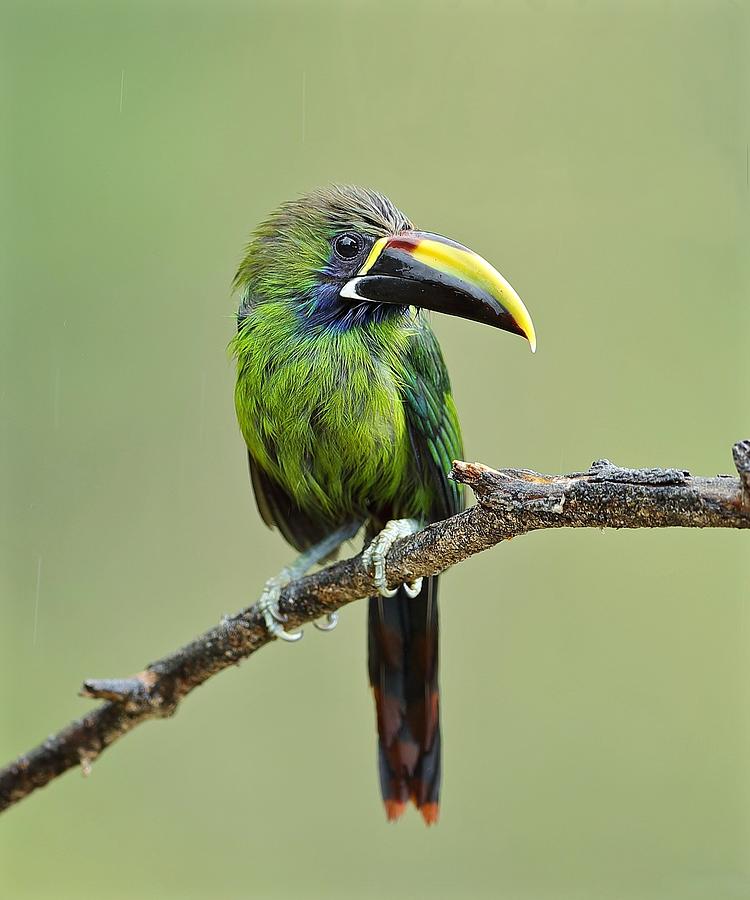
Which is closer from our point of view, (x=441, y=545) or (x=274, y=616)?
(x=441, y=545)

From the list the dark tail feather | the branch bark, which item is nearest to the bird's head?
the branch bark

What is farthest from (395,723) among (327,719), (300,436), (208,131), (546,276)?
(208,131)

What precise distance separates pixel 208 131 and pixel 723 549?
2.64 metres

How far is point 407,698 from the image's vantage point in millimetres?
3012

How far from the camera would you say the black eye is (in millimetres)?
2547

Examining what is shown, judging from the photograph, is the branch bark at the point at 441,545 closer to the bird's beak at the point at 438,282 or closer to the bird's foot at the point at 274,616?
the bird's foot at the point at 274,616

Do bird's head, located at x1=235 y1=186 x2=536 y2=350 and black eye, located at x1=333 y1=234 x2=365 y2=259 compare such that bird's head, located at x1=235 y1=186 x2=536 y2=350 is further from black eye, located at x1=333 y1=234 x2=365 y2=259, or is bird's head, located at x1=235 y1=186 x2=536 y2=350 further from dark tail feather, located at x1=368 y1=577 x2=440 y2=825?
dark tail feather, located at x1=368 y1=577 x2=440 y2=825

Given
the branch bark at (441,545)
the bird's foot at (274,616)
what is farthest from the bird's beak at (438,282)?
the bird's foot at (274,616)

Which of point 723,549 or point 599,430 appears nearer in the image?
point 599,430

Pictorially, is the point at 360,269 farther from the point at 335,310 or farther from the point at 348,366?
the point at 348,366

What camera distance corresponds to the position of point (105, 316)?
3.76 meters

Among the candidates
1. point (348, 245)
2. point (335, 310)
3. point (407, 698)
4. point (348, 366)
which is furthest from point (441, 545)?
point (407, 698)

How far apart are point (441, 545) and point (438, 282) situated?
2.04ft

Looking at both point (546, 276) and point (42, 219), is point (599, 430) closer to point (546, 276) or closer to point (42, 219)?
point (546, 276)
